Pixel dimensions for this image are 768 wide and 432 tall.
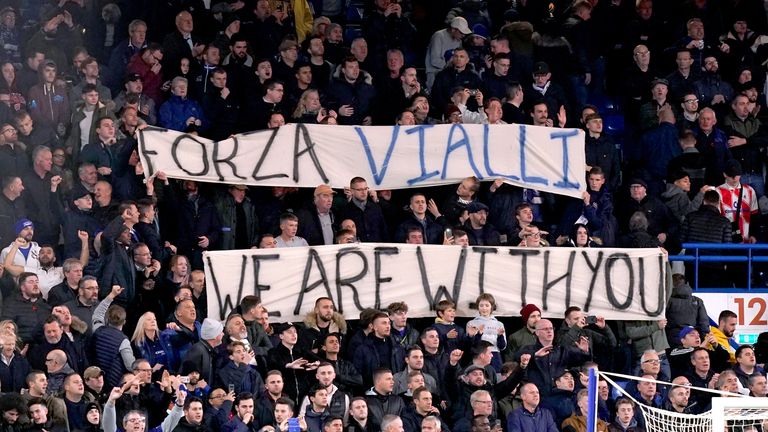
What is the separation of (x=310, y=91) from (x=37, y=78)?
285cm

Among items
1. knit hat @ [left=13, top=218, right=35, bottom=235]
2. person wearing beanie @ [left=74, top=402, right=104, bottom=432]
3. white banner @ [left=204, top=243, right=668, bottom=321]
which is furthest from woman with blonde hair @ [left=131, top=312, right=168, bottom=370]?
knit hat @ [left=13, top=218, right=35, bottom=235]

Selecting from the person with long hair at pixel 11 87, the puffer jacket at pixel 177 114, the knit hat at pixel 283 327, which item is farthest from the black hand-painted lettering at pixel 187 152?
the knit hat at pixel 283 327

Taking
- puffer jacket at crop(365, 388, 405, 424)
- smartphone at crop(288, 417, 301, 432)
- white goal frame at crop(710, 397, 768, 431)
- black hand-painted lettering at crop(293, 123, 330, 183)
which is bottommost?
smartphone at crop(288, 417, 301, 432)

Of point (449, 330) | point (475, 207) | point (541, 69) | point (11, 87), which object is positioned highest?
point (541, 69)

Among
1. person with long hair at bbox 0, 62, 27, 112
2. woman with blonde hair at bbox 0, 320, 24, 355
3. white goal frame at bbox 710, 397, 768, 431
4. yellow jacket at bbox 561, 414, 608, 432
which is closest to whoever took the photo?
white goal frame at bbox 710, 397, 768, 431

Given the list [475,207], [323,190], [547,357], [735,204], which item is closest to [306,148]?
[323,190]

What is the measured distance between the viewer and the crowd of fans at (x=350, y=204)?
18328 millimetres

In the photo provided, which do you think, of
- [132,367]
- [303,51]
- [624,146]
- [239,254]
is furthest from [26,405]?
[624,146]

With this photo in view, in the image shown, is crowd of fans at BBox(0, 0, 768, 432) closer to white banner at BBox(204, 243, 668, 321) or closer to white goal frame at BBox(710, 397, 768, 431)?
white banner at BBox(204, 243, 668, 321)

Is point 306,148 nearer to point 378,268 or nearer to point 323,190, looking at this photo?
point 323,190

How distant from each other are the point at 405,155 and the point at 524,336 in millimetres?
2685

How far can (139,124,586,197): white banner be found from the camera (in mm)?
21188

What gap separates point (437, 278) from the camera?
808 inches

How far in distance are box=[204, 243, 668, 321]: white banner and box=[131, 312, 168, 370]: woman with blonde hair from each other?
1251 mm
